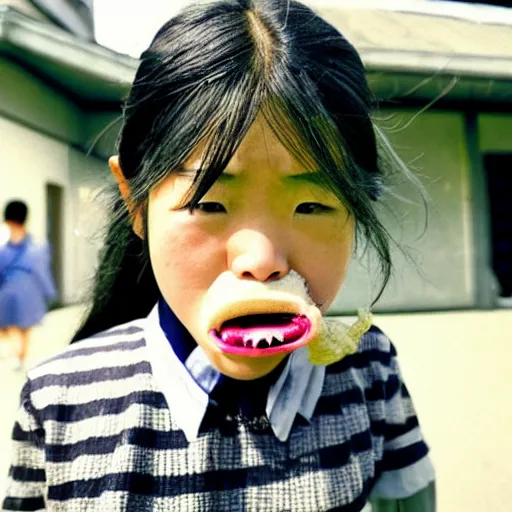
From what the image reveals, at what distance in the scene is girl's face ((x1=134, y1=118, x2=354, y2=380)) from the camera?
0.52m

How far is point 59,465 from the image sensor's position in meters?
0.66

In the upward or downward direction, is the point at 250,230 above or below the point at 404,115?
below

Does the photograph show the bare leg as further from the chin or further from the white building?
the chin

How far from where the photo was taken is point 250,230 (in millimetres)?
516

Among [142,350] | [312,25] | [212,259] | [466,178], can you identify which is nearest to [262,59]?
[312,25]

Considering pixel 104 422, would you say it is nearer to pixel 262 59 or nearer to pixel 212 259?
pixel 212 259

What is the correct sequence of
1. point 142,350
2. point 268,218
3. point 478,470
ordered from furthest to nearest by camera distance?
point 478,470, point 142,350, point 268,218

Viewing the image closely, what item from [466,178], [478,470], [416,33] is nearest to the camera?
[478,470]

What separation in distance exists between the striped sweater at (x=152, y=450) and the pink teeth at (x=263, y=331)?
18 centimetres

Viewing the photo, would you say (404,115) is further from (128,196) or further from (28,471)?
(28,471)

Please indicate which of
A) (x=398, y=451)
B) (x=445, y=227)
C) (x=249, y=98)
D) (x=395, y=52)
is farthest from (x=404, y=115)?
(x=445, y=227)

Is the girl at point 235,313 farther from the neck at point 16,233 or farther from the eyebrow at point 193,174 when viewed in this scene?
the neck at point 16,233

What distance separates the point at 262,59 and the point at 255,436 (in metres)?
0.43

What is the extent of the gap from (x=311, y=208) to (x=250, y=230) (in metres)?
0.08
